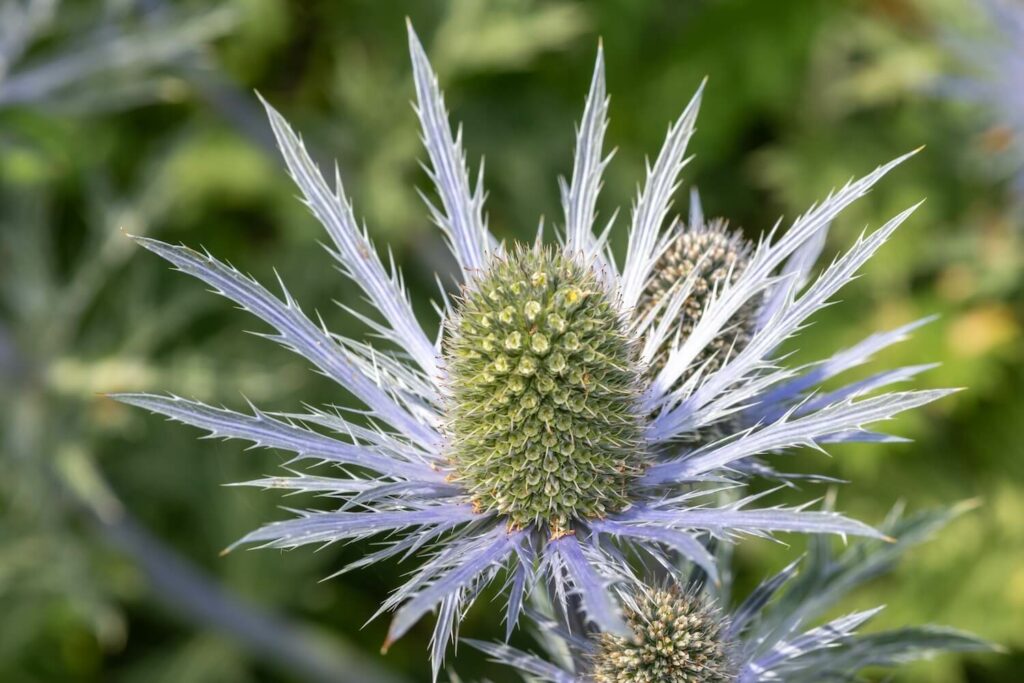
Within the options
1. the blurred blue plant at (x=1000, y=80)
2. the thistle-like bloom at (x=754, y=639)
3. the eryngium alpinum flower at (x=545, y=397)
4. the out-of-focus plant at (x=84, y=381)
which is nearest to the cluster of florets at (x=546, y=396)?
the eryngium alpinum flower at (x=545, y=397)

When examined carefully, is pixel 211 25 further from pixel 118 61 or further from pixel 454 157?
pixel 454 157

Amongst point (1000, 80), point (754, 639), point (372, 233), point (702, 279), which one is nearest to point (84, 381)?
point (372, 233)

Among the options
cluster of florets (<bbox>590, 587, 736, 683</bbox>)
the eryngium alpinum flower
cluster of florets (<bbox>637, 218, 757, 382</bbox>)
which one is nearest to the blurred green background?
the eryngium alpinum flower

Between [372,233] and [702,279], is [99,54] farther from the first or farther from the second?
[702,279]

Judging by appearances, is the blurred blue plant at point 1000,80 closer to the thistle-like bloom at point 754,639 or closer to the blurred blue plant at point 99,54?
the thistle-like bloom at point 754,639

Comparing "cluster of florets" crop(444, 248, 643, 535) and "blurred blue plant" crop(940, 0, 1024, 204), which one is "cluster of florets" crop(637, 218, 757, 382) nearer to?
"cluster of florets" crop(444, 248, 643, 535)

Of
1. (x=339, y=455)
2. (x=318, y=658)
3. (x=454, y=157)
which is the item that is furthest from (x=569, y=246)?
(x=318, y=658)
